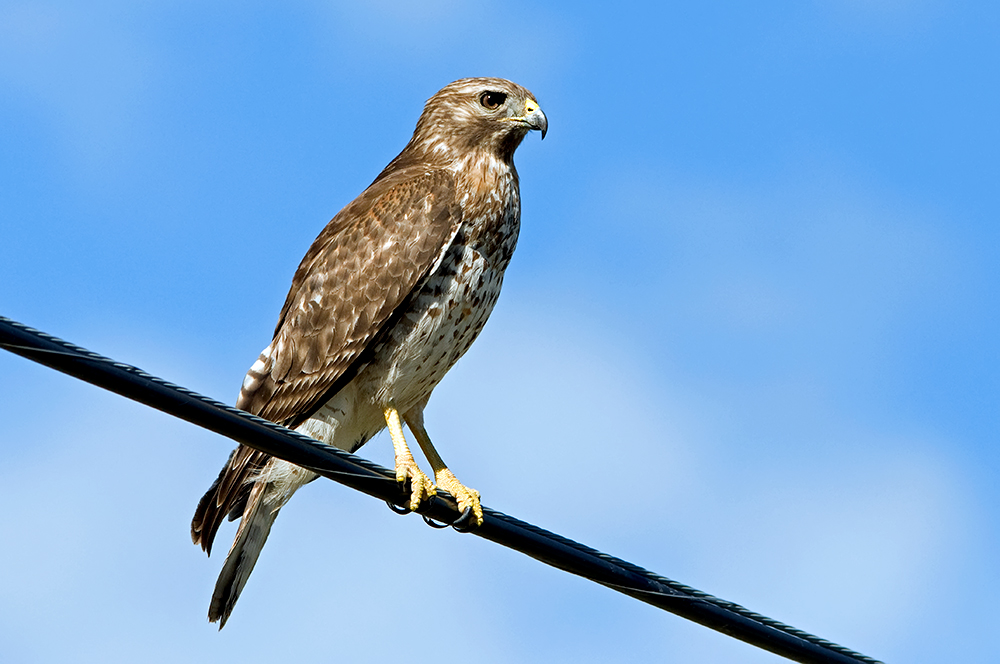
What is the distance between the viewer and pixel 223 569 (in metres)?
6.93

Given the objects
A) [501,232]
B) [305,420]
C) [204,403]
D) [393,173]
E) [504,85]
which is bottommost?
[204,403]

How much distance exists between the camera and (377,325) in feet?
22.0

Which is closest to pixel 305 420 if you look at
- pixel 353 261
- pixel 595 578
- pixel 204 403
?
pixel 353 261

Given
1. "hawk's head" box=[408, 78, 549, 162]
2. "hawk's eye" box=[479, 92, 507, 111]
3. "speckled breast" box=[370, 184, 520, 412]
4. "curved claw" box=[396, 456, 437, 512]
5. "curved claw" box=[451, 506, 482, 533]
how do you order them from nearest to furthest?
"curved claw" box=[451, 506, 482, 533], "curved claw" box=[396, 456, 437, 512], "speckled breast" box=[370, 184, 520, 412], "hawk's head" box=[408, 78, 549, 162], "hawk's eye" box=[479, 92, 507, 111]

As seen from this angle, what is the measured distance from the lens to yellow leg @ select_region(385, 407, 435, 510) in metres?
5.82

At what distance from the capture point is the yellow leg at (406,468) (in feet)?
19.1

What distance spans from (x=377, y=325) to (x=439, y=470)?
80 centimetres

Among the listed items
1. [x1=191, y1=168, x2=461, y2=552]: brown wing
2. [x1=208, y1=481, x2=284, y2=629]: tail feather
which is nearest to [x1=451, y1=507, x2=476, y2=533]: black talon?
[x1=191, y1=168, x2=461, y2=552]: brown wing

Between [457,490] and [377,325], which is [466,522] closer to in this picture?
[457,490]

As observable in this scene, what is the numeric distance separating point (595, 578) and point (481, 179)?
9.65 feet

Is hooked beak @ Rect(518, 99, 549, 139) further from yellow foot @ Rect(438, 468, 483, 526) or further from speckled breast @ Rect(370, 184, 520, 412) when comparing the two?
yellow foot @ Rect(438, 468, 483, 526)

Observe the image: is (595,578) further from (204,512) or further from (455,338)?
(204,512)

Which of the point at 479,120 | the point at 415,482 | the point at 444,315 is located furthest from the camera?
the point at 479,120

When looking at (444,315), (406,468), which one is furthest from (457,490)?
(444,315)
